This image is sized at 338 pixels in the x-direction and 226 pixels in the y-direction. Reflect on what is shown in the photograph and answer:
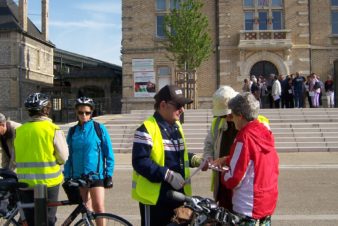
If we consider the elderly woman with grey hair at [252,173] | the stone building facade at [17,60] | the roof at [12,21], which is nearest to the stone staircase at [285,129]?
the elderly woman with grey hair at [252,173]

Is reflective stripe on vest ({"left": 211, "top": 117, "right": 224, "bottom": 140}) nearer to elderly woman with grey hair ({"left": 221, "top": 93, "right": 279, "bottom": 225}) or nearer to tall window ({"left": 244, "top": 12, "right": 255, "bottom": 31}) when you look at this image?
elderly woman with grey hair ({"left": 221, "top": 93, "right": 279, "bottom": 225})

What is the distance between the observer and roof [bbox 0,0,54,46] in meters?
43.6

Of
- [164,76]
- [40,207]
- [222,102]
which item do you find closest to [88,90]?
[164,76]

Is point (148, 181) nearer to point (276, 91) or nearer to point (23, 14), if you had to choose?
point (276, 91)

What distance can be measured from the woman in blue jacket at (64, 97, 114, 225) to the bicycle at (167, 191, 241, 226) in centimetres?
213

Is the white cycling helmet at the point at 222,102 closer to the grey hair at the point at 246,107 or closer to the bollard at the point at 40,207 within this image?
the grey hair at the point at 246,107

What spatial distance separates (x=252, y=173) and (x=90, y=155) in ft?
8.33

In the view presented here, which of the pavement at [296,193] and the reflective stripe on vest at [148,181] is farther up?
the reflective stripe on vest at [148,181]

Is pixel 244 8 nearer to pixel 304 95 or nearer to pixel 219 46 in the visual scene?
pixel 219 46

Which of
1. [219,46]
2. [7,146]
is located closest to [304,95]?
[219,46]

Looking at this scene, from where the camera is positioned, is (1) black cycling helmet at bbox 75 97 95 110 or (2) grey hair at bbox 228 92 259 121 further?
(1) black cycling helmet at bbox 75 97 95 110

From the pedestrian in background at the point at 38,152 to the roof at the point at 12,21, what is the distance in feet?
133

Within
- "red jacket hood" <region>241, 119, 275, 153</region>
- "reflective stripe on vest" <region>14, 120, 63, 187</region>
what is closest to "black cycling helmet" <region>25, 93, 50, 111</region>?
"reflective stripe on vest" <region>14, 120, 63, 187</region>

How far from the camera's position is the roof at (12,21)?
1718 inches
